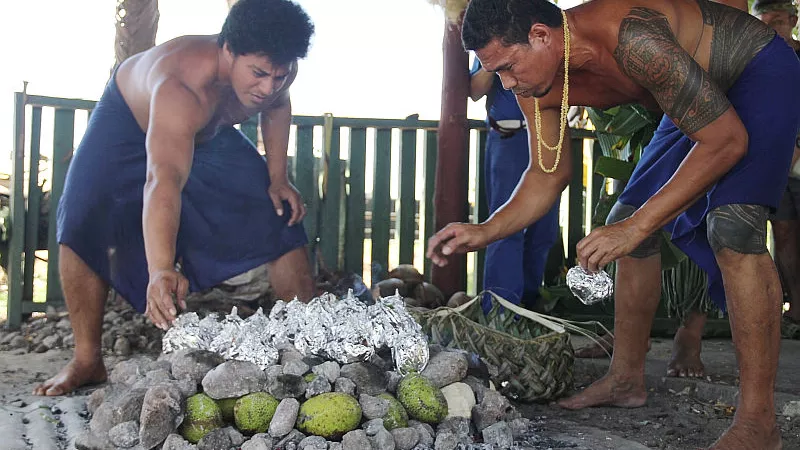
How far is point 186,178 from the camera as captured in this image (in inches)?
123

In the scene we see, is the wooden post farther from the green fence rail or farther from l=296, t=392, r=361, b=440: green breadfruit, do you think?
l=296, t=392, r=361, b=440: green breadfruit

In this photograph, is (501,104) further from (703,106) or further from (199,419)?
(199,419)

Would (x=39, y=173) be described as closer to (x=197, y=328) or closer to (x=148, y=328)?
(x=148, y=328)

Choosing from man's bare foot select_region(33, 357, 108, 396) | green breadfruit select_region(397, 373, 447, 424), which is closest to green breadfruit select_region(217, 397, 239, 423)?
green breadfruit select_region(397, 373, 447, 424)

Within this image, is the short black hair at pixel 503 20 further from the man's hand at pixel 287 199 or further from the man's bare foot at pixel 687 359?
the man's bare foot at pixel 687 359

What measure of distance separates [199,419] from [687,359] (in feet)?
7.80

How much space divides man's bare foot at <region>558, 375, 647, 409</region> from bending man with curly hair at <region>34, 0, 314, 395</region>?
1.41m

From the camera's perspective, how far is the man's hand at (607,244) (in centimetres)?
232

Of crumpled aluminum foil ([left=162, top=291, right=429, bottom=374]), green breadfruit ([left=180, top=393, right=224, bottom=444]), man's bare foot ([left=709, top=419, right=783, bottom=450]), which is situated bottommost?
man's bare foot ([left=709, top=419, right=783, bottom=450])

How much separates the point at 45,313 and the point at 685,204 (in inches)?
163

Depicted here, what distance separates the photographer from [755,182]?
2.52 m

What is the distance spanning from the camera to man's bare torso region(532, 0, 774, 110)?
99.7 inches

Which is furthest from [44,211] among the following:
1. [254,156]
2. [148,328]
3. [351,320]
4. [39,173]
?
[351,320]

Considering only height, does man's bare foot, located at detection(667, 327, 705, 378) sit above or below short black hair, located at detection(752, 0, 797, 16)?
below
